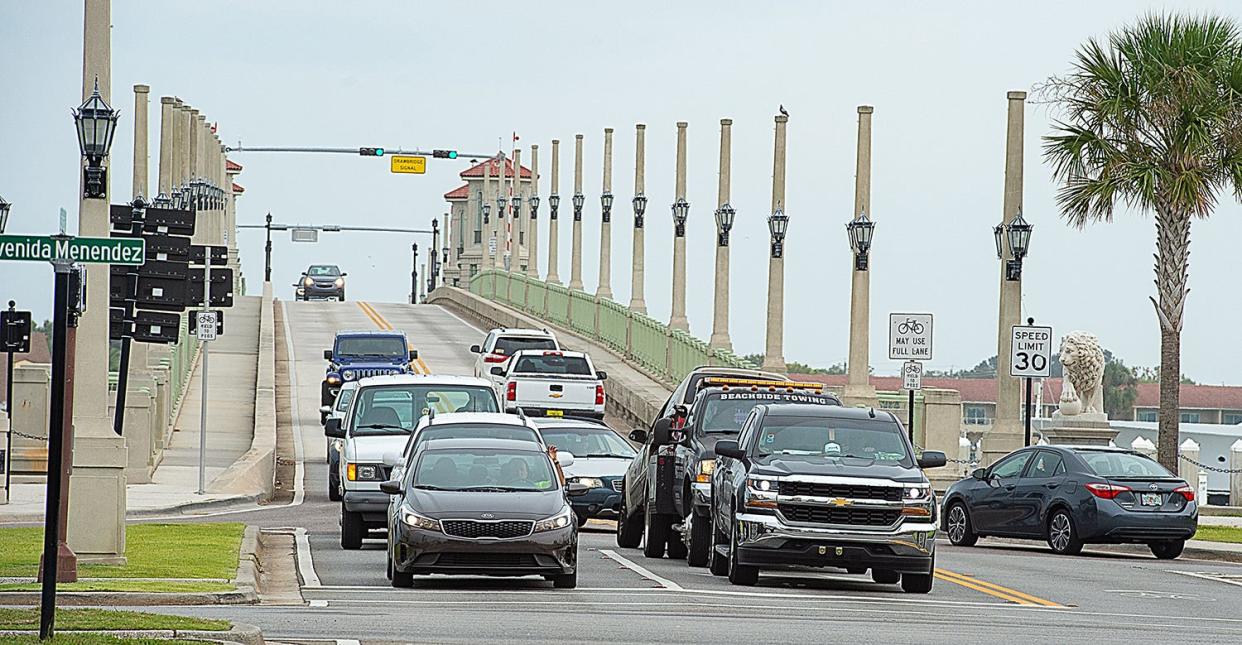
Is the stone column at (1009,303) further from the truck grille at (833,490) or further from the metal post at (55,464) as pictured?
the metal post at (55,464)

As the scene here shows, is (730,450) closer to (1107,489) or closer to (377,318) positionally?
(1107,489)

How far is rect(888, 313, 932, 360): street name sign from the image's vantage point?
3438 cm

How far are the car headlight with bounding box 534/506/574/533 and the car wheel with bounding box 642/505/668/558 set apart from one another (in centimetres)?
416

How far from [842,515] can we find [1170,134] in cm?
1857

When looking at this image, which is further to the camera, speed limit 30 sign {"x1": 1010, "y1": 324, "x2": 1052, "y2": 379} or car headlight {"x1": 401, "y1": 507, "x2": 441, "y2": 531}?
speed limit 30 sign {"x1": 1010, "y1": 324, "x2": 1052, "y2": 379}

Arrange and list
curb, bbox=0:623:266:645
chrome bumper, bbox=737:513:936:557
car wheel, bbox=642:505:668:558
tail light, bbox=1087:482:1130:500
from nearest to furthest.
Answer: curb, bbox=0:623:266:645
chrome bumper, bbox=737:513:936:557
car wheel, bbox=642:505:668:558
tail light, bbox=1087:482:1130:500

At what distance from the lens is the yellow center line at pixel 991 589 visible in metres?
19.2

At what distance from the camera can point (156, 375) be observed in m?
40.3

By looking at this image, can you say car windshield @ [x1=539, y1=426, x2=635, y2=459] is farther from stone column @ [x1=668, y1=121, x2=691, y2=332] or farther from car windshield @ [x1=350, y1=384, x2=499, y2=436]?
stone column @ [x1=668, y1=121, x2=691, y2=332]

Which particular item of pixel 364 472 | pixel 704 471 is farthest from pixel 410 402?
pixel 704 471

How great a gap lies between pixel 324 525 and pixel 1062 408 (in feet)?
53.3

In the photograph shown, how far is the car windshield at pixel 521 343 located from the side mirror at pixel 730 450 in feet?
96.3

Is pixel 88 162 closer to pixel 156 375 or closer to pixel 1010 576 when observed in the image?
pixel 1010 576

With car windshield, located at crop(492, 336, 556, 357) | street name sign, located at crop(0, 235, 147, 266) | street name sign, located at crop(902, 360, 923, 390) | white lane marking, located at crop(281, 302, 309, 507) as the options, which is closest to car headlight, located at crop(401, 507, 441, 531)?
street name sign, located at crop(0, 235, 147, 266)
